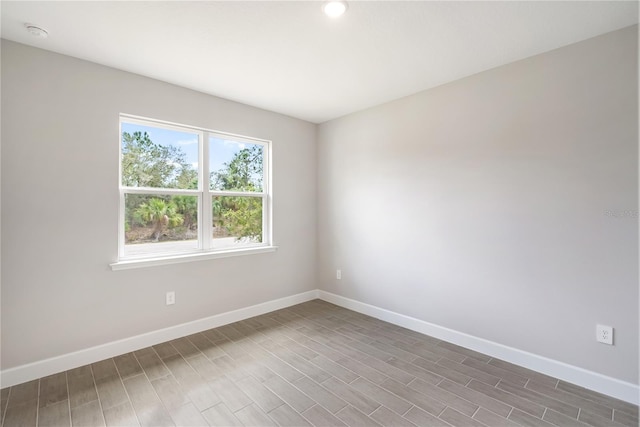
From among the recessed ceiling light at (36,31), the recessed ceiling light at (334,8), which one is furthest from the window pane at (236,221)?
the recessed ceiling light at (334,8)

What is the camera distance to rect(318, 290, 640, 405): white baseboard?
2.06 metres

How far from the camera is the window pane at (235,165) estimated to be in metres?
3.40

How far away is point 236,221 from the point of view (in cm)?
360

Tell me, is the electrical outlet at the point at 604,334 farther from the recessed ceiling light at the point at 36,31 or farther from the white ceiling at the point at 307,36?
the recessed ceiling light at the point at 36,31

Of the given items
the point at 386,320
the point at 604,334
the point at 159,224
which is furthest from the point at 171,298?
the point at 604,334

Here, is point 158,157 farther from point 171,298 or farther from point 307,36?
point 307,36

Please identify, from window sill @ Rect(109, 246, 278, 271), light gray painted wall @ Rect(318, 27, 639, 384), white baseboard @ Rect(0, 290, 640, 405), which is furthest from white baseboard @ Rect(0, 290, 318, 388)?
light gray painted wall @ Rect(318, 27, 639, 384)

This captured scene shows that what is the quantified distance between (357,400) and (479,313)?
1429mm

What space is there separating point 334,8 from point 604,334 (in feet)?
9.40

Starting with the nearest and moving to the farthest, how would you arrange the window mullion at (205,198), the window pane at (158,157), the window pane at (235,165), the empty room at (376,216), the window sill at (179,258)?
the empty room at (376,216) < the window sill at (179,258) < the window pane at (158,157) < the window mullion at (205,198) < the window pane at (235,165)

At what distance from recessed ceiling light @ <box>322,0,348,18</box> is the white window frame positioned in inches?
74.3

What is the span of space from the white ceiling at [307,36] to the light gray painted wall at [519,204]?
1.01 ft

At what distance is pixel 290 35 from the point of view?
216 centimetres

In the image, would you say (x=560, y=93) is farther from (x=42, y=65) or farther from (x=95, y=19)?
(x=42, y=65)
